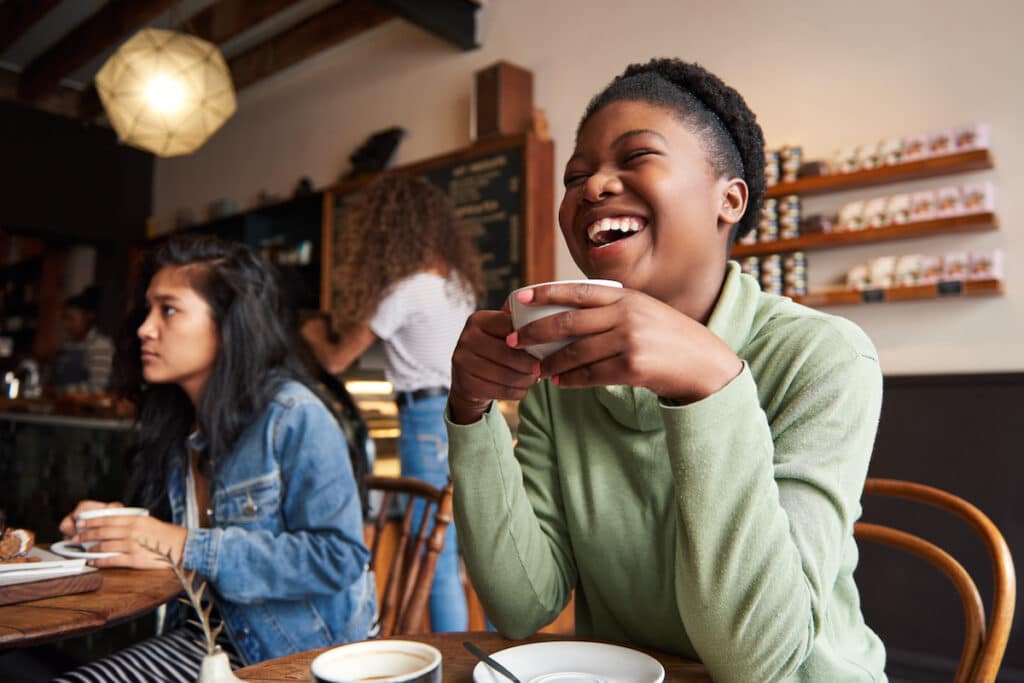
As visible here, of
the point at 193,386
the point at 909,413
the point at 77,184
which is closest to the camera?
the point at 193,386

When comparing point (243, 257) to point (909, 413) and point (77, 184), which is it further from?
point (77, 184)

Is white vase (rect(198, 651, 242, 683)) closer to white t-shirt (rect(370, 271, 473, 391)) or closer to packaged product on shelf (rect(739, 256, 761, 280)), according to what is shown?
white t-shirt (rect(370, 271, 473, 391))

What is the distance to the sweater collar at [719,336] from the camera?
973 millimetres

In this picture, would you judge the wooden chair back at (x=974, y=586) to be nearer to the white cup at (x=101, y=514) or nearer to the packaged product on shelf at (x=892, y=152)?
the white cup at (x=101, y=514)

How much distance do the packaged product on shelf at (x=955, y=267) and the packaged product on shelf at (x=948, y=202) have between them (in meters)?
0.15

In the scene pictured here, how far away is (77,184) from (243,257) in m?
6.71

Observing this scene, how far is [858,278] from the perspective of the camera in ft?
10.2

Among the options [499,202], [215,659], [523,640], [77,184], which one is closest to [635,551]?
[523,640]

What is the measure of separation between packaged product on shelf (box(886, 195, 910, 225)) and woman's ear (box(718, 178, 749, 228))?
2268mm

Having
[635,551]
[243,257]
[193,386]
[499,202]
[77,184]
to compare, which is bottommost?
[635,551]

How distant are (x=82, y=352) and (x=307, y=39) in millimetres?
2875

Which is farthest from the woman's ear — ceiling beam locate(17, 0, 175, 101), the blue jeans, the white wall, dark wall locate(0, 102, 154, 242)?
dark wall locate(0, 102, 154, 242)

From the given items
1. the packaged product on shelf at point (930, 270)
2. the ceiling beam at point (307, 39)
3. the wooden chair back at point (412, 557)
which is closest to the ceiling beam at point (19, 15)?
the ceiling beam at point (307, 39)

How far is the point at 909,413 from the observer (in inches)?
121
